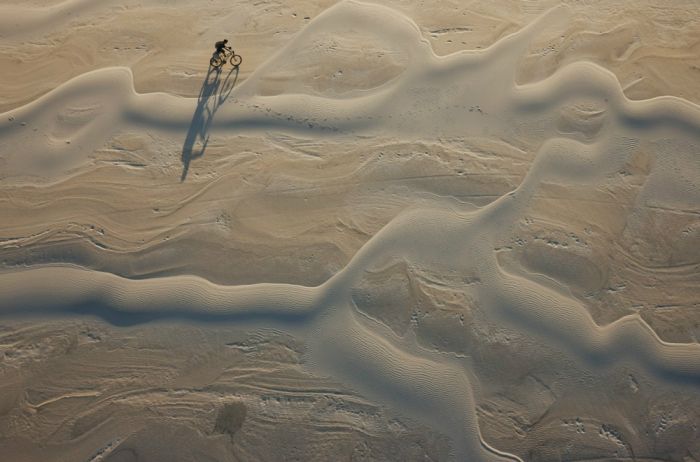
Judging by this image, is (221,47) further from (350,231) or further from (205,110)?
(350,231)

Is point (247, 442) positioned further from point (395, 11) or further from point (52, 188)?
point (395, 11)

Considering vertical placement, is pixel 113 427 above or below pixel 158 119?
below

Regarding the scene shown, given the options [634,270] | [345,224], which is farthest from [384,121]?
[634,270]

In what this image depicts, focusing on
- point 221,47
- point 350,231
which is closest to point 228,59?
point 221,47

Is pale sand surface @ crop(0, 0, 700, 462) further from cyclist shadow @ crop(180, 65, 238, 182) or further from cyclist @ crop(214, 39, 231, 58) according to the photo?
cyclist @ crop(214, 39, 231, 58)

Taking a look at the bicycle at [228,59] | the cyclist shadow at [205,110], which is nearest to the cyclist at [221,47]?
the bicycle at [228,59]
